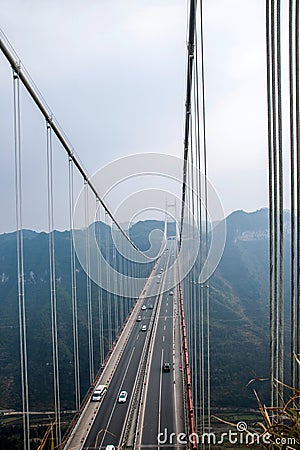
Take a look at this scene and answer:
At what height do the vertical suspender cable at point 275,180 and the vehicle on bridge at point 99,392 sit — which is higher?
the vertical suspender cable at point 275,180

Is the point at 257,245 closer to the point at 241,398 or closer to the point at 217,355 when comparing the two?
the point at 217,355

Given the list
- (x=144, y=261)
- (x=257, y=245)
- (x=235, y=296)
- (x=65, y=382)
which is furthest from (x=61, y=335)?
(x=144, y=261)

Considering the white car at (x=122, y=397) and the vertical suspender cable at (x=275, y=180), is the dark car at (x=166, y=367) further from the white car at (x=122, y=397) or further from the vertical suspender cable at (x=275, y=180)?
the vertical suspender cable at (x=275, y=180)

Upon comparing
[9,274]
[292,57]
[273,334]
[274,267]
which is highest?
[292,57]

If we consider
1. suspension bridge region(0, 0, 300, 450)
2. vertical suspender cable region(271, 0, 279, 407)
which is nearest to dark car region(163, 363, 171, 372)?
suspension bridge region(0, 0, 300, 450)

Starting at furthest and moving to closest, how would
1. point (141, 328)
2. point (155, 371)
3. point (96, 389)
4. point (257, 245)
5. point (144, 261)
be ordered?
point (144, 261)
point (257, 245)
point (141, 328)
point (155, 371)
point (96, 389)

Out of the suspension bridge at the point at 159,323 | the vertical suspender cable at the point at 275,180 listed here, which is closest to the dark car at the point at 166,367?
the suspension bridge at the point at 159,323

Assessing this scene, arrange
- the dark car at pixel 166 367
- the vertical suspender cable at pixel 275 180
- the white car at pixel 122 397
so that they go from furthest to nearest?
the dark car at pixel 166 367
the white car at pixel 122 397
the vertical suspender cable at pixel 275 180

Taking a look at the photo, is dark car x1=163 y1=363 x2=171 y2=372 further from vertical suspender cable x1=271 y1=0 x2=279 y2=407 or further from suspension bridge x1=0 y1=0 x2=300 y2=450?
vertical suspender cable x1=271 y1=0 x2=279 y2=407
